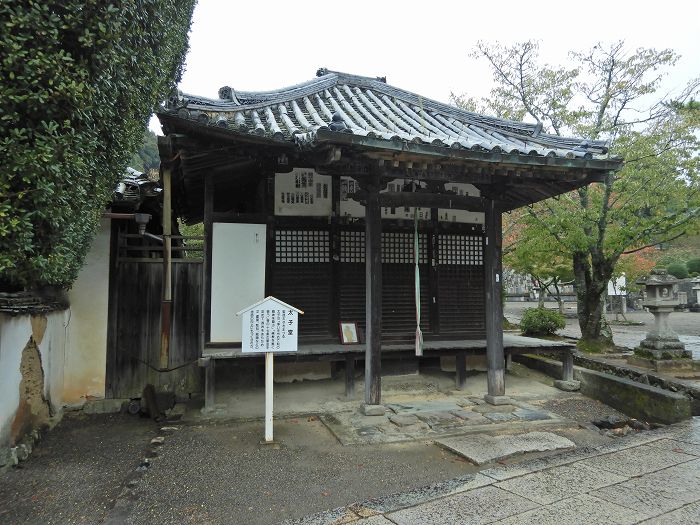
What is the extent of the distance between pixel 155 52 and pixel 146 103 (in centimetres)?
67

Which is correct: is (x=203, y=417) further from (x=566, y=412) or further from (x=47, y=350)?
(x=566, y=412)

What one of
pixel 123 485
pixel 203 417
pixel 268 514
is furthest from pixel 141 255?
pixel 268 514

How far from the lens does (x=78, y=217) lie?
470cm

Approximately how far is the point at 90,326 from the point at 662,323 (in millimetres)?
12936

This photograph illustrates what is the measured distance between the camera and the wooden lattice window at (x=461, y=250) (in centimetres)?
869

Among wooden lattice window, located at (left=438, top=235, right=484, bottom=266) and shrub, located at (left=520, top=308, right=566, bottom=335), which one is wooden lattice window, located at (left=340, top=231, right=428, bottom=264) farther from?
shrub, located at (left=520, top=308, right=566, bottom=335)

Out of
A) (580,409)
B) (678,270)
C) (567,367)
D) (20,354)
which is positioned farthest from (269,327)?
(678,270)

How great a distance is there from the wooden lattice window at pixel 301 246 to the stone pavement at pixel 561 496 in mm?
4575

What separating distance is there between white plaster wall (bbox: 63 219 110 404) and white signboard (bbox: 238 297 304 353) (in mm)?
3534

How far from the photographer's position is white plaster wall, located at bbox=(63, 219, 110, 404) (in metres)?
7.50

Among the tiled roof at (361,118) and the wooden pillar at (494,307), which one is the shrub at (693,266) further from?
the wooden pillar at (494,307)

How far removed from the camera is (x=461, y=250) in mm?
8812

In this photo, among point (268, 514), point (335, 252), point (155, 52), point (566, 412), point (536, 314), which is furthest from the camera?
point (536, 314)

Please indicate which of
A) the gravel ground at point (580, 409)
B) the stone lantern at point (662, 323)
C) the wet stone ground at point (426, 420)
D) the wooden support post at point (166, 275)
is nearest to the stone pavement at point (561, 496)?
the wet stone ground at point (426, 420)
